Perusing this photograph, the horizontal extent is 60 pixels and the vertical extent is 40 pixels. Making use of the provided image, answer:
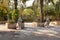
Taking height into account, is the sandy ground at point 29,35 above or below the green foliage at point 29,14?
below

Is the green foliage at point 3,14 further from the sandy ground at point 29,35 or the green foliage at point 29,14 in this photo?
the sandy ground at point 29,35

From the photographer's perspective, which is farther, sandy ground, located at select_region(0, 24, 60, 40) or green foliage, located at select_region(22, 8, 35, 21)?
green foliage, located at select_region(22, 8, 35, 21)

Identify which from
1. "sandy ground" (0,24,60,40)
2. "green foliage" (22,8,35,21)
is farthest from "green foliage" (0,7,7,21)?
"sandy ground" (0,24,60,40)

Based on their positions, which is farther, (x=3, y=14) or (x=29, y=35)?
(x=3, y=14)

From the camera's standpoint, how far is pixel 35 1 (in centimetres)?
2452

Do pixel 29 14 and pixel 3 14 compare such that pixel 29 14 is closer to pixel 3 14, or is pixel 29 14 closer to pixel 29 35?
pixel 3 14

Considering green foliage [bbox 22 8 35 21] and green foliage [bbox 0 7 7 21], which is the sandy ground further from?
green foliage [bbox 22 8 35 21]

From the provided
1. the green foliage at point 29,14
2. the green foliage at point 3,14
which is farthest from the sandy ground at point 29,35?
the green foliage at point 29,14

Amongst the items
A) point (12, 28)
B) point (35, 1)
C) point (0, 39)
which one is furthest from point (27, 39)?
point (35, 1)

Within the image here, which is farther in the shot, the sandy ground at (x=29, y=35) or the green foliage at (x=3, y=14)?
the green foliage at (x=3, y=14)

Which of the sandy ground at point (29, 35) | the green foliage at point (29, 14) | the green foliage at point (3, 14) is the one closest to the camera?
the sandy ground at point (29, 35)

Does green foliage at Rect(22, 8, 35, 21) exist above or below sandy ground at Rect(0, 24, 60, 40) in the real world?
above

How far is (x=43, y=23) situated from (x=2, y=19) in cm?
1107

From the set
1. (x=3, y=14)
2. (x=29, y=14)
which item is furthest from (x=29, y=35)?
(x=29, y=14)
